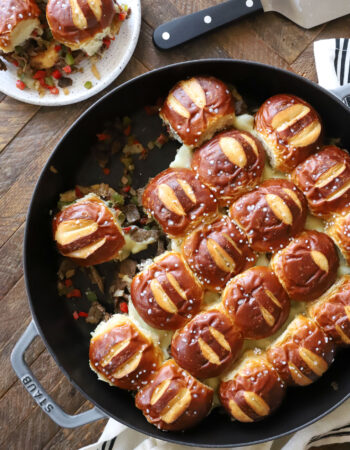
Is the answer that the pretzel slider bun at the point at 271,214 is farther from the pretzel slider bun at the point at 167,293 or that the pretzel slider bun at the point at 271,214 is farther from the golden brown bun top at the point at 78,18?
the golden brown bun top at the point at 78,18

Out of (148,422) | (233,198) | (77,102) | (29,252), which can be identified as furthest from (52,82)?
(148,422)

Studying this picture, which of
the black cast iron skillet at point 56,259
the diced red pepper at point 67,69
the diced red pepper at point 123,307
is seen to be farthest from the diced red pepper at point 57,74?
the diced red pepper at point 123,307

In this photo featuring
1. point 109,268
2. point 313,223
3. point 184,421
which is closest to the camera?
point 184,421

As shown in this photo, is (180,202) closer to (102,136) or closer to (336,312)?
(102,136)

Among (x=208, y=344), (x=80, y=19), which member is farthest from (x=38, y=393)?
(x=80, y=19)

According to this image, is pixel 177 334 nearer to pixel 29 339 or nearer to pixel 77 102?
pixel 29 339

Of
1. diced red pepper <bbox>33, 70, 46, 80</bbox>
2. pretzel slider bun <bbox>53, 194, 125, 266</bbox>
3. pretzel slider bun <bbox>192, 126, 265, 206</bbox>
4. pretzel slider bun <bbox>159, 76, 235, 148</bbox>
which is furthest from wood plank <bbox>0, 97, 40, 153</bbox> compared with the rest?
pretzel slider bun <bbox>192, 126, 265, 206</bbox>
